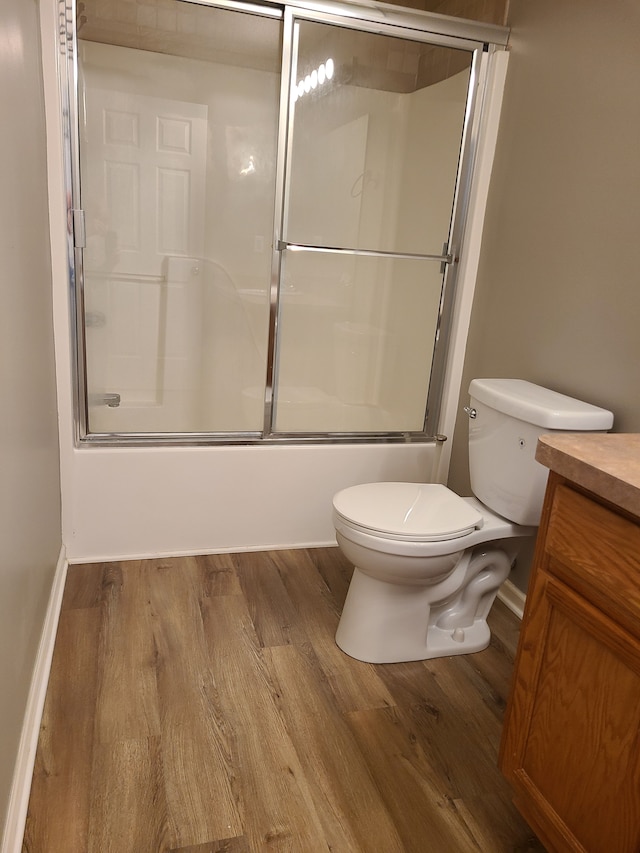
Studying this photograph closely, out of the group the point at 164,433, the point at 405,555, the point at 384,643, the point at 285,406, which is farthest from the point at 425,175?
the point at 384,643

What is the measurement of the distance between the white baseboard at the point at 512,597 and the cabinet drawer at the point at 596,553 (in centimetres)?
109

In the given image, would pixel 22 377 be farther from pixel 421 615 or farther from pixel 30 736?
pixel 421 615

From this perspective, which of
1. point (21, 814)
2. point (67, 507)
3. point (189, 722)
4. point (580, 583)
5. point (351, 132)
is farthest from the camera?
point (351, 132)

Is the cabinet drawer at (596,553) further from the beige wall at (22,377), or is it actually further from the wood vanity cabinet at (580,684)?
the beige wall at (22,377)

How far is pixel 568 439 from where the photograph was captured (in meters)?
1.25

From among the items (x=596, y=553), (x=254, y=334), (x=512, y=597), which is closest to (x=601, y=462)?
(x=596, y=553)

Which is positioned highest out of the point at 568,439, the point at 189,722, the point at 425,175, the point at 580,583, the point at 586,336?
the point at 425,175

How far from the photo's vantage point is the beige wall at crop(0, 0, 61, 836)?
1.31m

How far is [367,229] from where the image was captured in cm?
278

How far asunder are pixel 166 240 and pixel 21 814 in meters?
2.16

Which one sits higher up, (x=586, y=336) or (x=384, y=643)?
(x=586, y=336)

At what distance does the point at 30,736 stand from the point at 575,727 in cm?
119

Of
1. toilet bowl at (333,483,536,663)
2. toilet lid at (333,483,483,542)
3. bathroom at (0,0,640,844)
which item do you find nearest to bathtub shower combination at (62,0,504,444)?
bathroom at (0,0,640,844)

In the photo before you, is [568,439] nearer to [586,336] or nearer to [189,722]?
[586,336]
